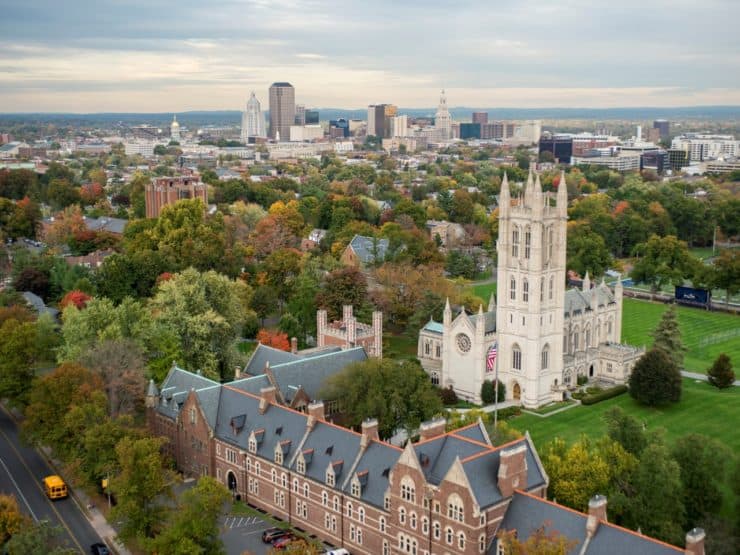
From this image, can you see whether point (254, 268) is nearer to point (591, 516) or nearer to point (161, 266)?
point (161, 266)

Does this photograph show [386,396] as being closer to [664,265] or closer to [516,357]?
[516,357]

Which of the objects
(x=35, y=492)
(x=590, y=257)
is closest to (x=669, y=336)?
(x=590, y=257)

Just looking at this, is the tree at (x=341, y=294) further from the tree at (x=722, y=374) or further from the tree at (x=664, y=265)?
the tree at (x=664, y=265)

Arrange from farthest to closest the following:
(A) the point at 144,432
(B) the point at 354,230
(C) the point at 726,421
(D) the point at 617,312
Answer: (B) the point at 354,230
(D) the point at 617,312
(C) the point at 726,421
(A) the point at 144,432

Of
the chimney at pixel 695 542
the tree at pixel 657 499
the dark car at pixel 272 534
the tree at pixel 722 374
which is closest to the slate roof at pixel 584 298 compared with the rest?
the tree at pixel 722 374

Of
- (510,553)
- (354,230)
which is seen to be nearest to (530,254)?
(510,553)

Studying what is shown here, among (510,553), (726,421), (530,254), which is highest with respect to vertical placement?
(530,254)
